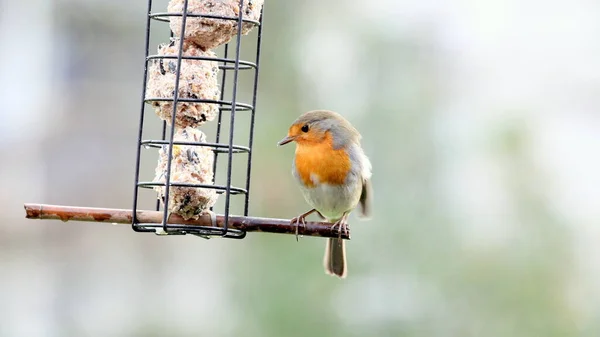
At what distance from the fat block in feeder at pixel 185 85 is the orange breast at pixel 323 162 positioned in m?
1.03

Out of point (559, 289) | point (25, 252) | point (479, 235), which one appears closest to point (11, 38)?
point (25, 252)

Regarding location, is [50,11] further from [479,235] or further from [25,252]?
[479,235]

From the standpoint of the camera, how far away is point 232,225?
3.59 metres

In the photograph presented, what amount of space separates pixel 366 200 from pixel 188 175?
173 centimetres

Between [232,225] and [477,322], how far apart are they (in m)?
4.44

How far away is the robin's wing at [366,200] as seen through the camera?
5293 millimetres

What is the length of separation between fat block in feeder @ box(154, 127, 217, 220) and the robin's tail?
1.76m

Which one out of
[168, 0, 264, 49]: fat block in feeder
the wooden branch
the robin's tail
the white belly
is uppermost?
[168, 0, 264, 49]: fat block in feeder

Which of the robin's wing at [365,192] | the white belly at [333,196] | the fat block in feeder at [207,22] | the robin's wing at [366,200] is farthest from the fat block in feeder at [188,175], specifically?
the robin's wing at [366,200]

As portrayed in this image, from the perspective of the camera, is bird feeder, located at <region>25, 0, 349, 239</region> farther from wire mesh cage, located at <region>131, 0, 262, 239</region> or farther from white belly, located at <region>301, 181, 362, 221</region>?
white belly, located at <region>301, 181, 362, 221</region>

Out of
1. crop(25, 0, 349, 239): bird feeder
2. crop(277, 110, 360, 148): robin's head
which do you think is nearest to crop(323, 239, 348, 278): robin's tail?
crop(277, 110, 360, 148): robin's head

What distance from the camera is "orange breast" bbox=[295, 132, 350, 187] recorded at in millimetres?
4859

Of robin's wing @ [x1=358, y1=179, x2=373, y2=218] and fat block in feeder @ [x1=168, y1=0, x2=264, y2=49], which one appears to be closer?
fat block in feeder @ [x1=168, y1=0, x2=264, y2=49]

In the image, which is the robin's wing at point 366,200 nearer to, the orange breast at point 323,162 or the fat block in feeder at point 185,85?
the orange breast at point 323,162
